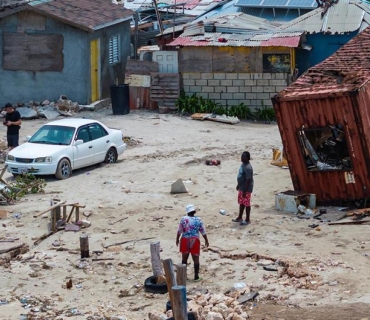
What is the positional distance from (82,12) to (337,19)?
8498 mm

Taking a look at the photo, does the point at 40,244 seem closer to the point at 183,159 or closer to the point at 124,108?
the point at 183,159

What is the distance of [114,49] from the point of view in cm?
3434

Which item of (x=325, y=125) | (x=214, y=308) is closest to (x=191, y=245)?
(x=214, y=308)

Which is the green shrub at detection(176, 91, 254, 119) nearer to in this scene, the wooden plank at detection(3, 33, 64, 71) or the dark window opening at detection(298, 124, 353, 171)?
the wooden plank at detection(3, 33, 64, 71)

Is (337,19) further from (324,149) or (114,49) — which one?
Answer: (324,149)

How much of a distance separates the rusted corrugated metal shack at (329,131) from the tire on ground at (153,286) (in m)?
5.49

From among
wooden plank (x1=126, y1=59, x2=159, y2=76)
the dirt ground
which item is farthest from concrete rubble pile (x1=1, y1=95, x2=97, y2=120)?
the dirt ground

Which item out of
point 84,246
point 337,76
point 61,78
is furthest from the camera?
point 61,78

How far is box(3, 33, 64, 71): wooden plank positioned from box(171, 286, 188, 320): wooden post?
20233 mm

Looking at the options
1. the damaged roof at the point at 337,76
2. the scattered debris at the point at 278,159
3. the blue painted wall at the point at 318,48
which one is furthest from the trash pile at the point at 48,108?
the damaged roof at the point at 337,76

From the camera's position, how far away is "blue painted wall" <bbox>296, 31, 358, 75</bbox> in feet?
104

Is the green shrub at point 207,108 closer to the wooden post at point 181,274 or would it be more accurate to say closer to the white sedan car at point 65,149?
the white sedan car at point 65,149

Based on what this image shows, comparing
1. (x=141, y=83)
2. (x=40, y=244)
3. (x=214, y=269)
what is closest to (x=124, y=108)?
(x=141, y=83)

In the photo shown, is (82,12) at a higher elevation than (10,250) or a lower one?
higher
